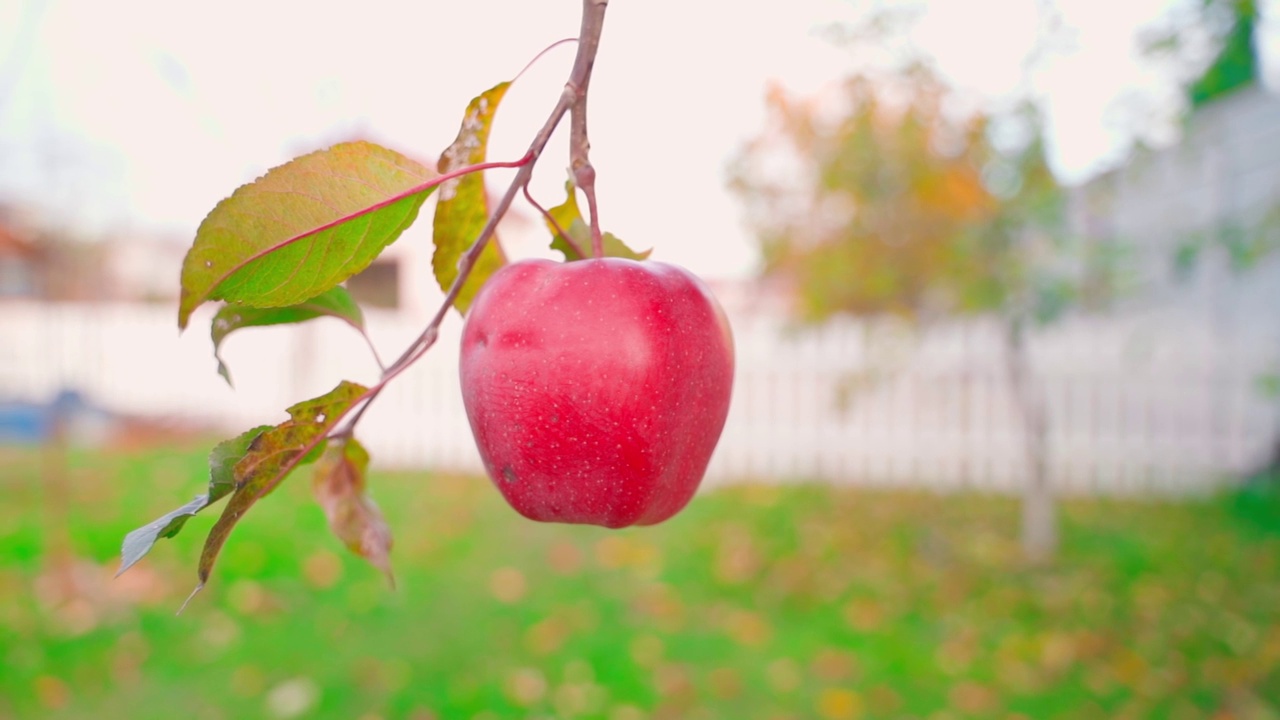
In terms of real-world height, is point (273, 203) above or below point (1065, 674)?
above

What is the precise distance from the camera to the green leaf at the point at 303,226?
1.52 feet

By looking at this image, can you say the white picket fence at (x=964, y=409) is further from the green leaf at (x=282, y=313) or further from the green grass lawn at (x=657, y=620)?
the green leaf at (x=282, y=313)

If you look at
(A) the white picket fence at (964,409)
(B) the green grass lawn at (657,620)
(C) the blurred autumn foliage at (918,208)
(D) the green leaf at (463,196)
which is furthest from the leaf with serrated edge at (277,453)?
(A) the white picket fence at (964,409)

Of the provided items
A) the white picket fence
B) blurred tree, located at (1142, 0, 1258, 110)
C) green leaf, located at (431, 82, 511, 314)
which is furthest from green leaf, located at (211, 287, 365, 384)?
the white picket fence

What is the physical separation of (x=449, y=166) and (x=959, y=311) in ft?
14.1

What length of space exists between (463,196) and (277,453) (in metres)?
0.22

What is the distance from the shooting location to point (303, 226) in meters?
0.48

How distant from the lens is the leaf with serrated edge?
47 cm

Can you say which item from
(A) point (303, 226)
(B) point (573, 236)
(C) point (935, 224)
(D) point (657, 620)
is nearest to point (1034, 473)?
(C) point (935, 224)

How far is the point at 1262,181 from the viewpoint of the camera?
17.2 feet

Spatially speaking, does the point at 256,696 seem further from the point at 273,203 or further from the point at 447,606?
the point at 273,203

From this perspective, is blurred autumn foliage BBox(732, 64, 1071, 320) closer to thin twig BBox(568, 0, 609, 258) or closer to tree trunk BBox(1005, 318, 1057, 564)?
tree trunk BBox(1005, 318, 1057, 564)

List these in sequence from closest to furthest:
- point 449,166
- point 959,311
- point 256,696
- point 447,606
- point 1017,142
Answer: point 449,166 → point 256,696 → point 447,606 → point 1017,142 → point 959,311

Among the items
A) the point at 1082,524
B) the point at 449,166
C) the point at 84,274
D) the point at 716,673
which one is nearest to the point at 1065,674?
the point at 716,673
